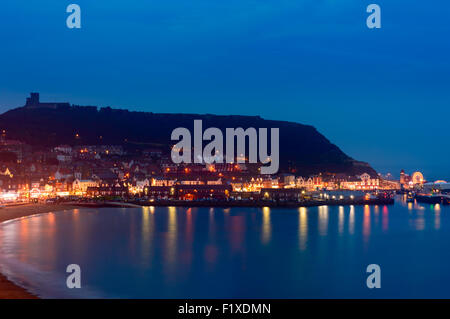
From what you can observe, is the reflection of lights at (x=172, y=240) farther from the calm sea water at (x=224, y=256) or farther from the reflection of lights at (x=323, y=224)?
the reflection of lights at (x=323, y=224)

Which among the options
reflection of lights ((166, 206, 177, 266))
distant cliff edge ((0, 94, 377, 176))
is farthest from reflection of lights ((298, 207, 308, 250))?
distant cliff edge ((0, 94, 377, 176))

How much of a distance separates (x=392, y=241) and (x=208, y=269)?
1000 centimetres

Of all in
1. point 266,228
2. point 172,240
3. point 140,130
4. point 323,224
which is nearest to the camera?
point 172,240

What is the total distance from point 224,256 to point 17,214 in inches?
608

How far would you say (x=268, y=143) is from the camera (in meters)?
81.3

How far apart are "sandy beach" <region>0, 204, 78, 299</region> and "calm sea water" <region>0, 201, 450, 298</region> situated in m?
0.53

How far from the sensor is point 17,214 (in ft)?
96.7

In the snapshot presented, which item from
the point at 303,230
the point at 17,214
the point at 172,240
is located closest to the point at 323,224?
the point at 303,230

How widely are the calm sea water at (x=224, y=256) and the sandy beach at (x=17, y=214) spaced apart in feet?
1.73

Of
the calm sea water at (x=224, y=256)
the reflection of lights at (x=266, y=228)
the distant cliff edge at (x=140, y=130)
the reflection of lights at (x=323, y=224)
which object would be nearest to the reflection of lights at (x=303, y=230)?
the calm sea water at (x=224, y=256)

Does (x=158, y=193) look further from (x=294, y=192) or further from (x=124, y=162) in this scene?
(x=124, y=162)

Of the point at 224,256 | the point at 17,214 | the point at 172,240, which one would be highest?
the point at 17,214

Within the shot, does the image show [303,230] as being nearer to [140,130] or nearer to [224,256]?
[224,256]
